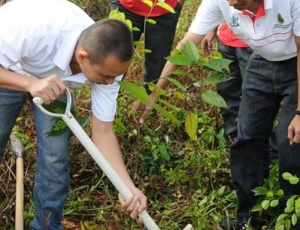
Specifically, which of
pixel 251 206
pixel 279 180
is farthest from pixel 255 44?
pixel 251 206

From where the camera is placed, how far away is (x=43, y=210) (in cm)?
285

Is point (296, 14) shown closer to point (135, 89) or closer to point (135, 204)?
point (135, 89)

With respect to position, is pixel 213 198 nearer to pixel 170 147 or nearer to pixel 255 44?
pixel 170 147

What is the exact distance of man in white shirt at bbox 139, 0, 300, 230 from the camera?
255 centimetres

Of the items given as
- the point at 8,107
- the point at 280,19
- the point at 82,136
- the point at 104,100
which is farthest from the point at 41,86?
the point at 280,19

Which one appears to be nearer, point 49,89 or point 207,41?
point 49,89

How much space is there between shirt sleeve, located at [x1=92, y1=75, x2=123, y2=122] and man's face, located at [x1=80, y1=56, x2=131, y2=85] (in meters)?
0.15

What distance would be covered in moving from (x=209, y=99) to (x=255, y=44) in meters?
0.45

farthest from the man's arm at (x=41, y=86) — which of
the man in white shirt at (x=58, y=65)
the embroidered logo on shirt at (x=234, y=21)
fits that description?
the embroidered logo on shirt at (x=234, y=21)

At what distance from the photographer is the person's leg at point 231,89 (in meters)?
3.44

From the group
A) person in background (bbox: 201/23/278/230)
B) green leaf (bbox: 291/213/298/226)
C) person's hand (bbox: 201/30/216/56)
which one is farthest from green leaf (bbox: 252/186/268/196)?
person's hand (bbox: 201/30/216/56)

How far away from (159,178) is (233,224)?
536 millimetres

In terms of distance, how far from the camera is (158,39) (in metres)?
3.65

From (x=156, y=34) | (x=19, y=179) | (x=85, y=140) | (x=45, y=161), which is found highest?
(x=85, y=140)
